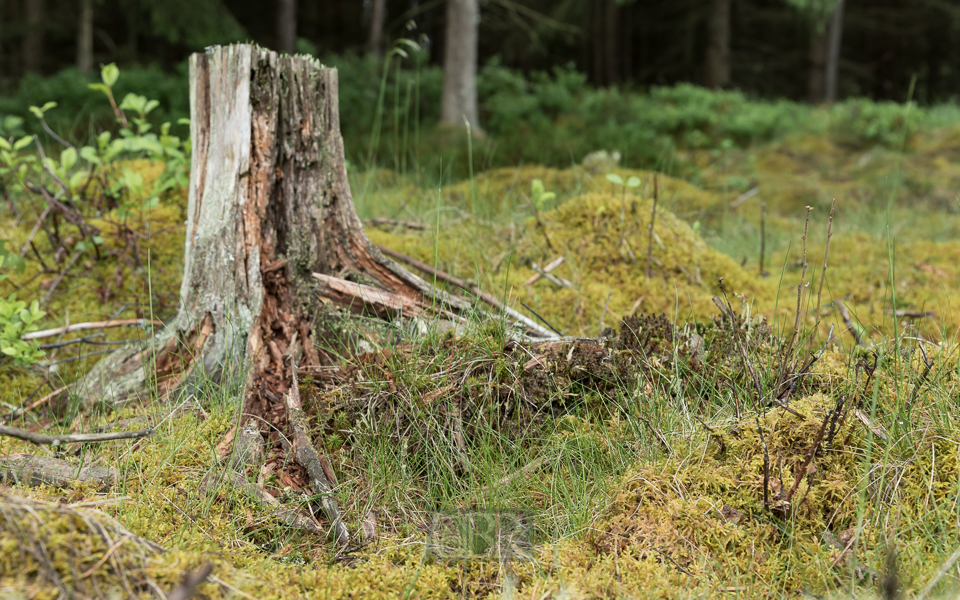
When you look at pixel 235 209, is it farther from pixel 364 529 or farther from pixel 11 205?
pixel 11 205

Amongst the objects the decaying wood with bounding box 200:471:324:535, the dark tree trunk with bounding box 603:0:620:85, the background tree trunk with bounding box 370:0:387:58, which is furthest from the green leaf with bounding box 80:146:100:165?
the dark tree trunk with bounding box 603:0:620:85

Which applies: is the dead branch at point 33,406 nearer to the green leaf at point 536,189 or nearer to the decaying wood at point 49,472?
the decaying wood at point 49,472

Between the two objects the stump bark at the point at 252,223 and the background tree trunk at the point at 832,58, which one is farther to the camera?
the background tree trunk at the point at 832,58

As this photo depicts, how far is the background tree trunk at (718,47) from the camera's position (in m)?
16.1

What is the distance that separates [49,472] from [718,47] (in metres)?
17.3

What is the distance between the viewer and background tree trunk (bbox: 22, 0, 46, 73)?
14.9 meters

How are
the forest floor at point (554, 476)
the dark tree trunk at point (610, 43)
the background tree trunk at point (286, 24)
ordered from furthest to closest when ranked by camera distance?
1. the dark tree trunk at point (610, 43)
2. the background tree trunk at point (286, 24)
3. the forest floor at point (554, 476)

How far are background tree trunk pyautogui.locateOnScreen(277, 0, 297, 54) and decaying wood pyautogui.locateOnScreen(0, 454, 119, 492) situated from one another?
9974 mm

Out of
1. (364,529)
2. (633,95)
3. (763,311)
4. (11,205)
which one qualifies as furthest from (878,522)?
(633,95)

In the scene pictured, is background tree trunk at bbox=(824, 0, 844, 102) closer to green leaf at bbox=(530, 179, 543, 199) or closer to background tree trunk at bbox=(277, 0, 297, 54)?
background tree trunk at bbox=(277, 0, 297, 54)

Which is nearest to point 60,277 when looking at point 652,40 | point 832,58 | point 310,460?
point 310,460

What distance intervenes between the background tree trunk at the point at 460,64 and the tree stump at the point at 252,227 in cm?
695

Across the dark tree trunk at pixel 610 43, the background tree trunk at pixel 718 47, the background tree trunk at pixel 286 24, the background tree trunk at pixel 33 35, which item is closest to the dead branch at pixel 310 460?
the background tree trunk at pixel 286 24

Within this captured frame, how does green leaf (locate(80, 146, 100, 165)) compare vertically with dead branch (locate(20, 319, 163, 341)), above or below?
above
